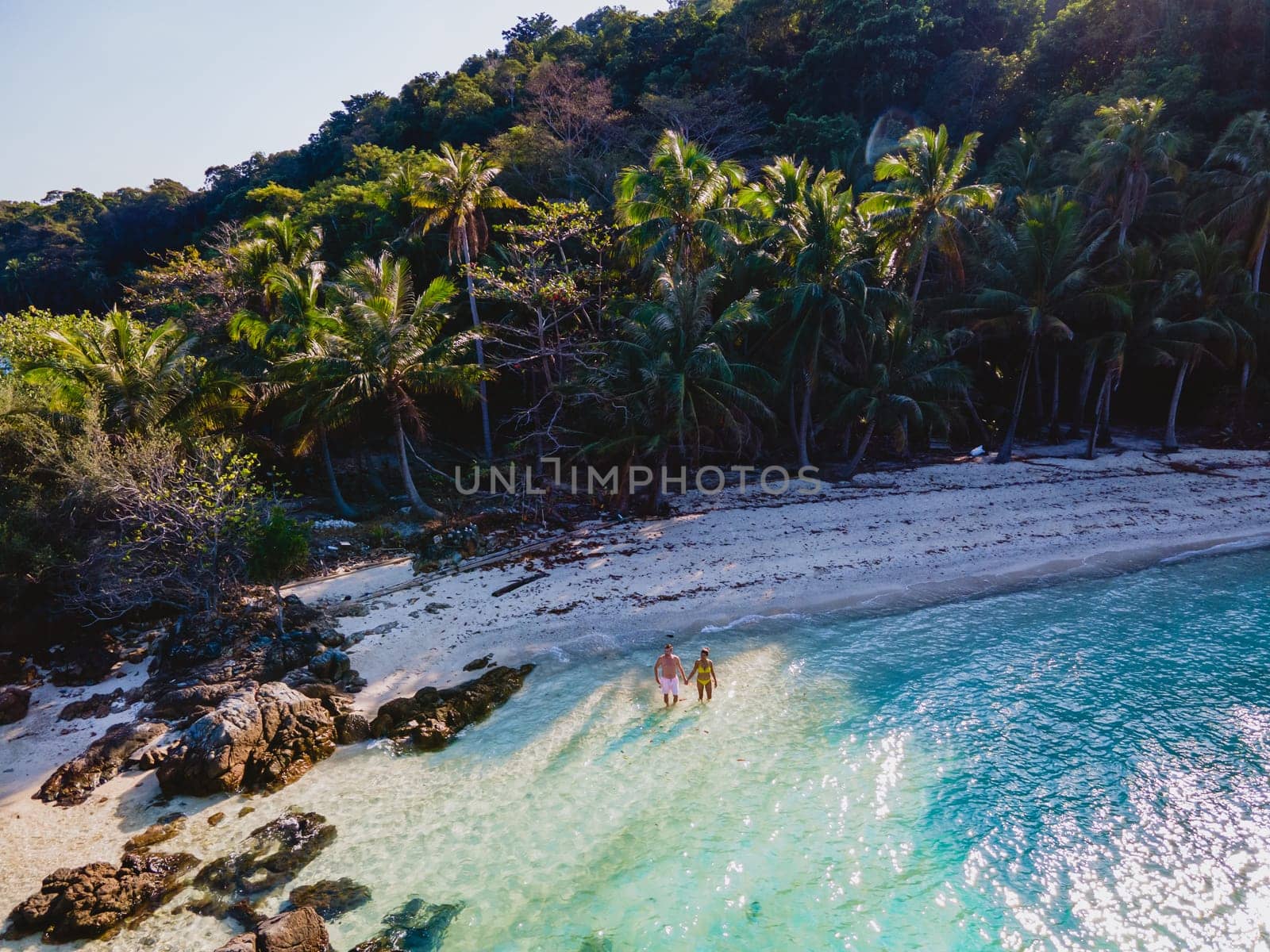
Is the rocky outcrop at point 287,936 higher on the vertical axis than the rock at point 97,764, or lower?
lower

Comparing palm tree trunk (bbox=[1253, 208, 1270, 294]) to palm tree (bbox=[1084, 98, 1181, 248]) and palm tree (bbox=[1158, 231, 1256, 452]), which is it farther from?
palm tree (bbox=[1084, 98, 1181, 248])

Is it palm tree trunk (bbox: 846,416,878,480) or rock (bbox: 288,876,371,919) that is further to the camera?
palm tree trunk (bbox: 846,416,878,480)

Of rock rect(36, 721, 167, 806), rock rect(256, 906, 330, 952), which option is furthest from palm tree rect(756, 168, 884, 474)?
rock rect(36, 721, 167, 806)

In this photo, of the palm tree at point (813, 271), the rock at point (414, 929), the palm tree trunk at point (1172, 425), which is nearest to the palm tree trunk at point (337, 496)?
the rock at point (414, 929)

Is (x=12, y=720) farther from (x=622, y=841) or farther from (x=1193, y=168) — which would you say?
(x=1193, y=168)

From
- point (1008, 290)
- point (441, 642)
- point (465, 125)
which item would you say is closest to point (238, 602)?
point (441, 642)

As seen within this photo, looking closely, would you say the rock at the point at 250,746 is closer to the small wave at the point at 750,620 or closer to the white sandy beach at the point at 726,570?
the white sandy beach at the point at 726,570

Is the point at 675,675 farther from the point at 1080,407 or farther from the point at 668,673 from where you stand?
the point at 1080,407
